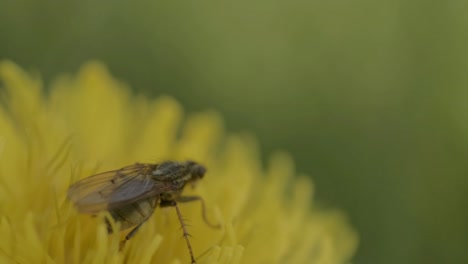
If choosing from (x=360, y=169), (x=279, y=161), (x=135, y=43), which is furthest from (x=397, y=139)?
(x=135, y=43)

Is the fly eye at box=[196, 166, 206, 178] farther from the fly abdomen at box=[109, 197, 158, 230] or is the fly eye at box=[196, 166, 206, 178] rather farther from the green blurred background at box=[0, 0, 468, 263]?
the green blurred background at box=[0, 0, 468, 263]

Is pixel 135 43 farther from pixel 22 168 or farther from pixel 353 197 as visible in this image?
pixel 22 168

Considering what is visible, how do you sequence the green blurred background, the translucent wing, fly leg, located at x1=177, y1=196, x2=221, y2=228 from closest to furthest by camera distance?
the translucent wing < fly leg, located at x1=177, y1=196, x2=221, y2=228 < the green blurred background

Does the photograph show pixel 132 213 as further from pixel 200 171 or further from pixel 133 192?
pixel 200 171

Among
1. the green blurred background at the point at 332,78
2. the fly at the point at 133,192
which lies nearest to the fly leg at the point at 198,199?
the fly at the point at 133,192

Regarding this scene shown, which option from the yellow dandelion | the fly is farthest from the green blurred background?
the fly

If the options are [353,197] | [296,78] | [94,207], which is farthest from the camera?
[296,78]

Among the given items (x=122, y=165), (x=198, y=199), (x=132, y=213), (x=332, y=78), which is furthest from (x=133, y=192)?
(x=332, y=78)
